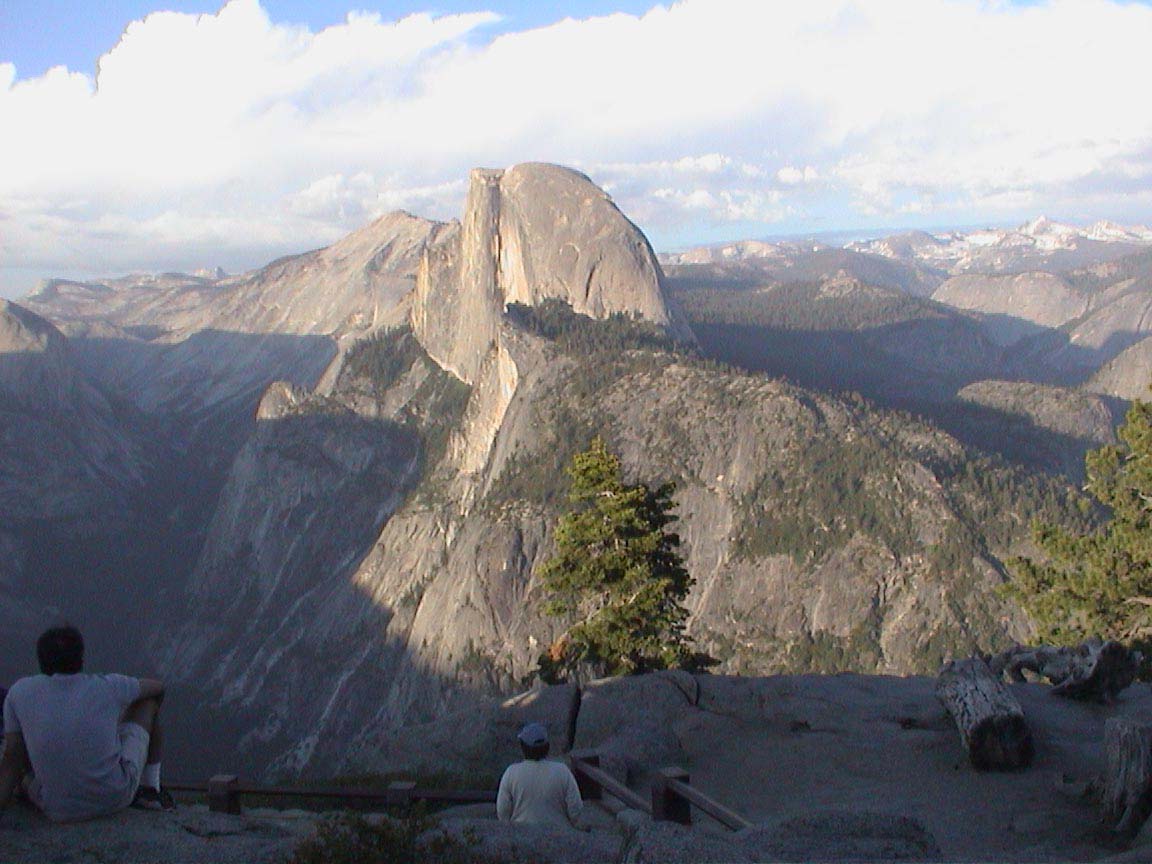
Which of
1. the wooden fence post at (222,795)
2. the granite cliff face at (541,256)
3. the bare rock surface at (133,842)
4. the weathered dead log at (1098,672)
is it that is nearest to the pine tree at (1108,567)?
the weathered dead log at (1098,672)

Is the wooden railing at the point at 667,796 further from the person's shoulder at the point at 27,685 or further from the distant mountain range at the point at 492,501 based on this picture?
the distant mountain range at the point at 492,501

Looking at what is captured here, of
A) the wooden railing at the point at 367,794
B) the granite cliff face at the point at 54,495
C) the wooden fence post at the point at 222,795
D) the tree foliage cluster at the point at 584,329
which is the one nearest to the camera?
the wooden railing at the point at 367,794

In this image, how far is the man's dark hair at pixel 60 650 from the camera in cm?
841

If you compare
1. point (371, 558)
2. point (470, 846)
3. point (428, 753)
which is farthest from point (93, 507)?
point (470, 846)

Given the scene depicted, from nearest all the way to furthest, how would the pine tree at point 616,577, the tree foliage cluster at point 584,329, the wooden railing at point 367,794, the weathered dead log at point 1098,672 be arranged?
1. the wooden railing at point 367,794
2. the weathered dead log at point 1098,672
3. the pine tree at point 616,577
4. the tree foliage cluster at point 584,329

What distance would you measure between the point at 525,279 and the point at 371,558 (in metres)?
46.5

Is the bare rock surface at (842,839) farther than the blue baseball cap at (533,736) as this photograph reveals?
No

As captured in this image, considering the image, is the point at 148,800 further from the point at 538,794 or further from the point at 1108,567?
the point at 1108,567

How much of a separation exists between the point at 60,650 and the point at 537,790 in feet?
14.7

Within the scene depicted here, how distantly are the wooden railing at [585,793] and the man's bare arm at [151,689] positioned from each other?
6.13 feet

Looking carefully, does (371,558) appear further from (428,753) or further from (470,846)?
(470,846)

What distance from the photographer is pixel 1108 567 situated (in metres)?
27.8

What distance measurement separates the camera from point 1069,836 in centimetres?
1166

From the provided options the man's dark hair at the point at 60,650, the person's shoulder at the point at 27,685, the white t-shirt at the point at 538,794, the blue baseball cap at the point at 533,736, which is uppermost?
the man's dark hair at the point at 60,650
